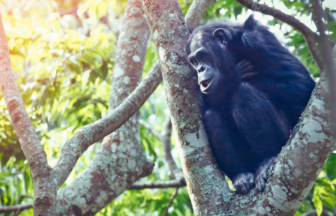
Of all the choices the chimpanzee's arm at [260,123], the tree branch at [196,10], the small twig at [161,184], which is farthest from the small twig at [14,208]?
the tree branch at [196,10]

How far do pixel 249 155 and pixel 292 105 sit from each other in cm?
73

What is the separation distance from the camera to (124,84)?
4.52 m

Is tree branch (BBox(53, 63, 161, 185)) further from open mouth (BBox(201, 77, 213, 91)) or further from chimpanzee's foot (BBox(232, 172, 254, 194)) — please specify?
chimpanzee's foot (BBox(232, 172, 254, 194))

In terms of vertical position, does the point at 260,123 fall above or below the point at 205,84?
below

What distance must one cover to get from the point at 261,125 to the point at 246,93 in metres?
0.36

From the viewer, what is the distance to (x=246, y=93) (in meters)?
3.17

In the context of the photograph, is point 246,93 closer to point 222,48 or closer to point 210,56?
point 210,56

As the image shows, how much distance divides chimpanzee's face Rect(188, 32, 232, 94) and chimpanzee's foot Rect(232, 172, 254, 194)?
0.88 meters

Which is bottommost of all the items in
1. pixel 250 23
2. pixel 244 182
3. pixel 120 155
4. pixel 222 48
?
pixel 244 182

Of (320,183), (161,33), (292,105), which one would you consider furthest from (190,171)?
(320,183)

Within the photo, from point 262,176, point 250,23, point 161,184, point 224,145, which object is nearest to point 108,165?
point 224,145

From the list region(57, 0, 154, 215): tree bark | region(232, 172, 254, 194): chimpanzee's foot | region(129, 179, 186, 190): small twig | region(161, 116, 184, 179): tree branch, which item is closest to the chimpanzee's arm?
region(232, 172, 254, 194): chimpanzee's foot

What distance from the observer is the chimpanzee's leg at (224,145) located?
300cm

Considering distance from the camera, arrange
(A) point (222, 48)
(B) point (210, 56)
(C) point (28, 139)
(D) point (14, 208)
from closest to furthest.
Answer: (C) point (28, 139) → (B) point (210, 56) → (A) point (222, 48) → (D) point (14, 208)
